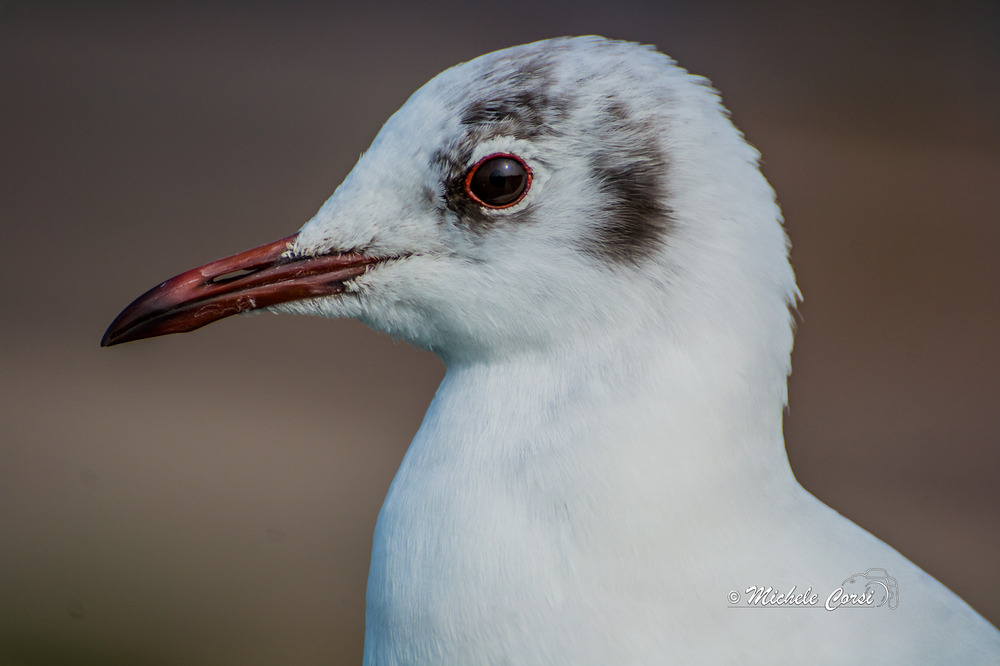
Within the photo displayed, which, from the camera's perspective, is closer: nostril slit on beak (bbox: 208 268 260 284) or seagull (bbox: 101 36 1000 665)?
seagull (bbox: 101 36 1000 665)

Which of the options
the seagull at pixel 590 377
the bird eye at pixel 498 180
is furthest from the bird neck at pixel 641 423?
the bird eye at pixel 498 180

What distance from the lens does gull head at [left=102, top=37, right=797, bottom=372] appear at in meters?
0.71

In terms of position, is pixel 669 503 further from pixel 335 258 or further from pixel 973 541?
pixel 973 541

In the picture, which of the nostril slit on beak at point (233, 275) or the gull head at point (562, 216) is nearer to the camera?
the gull head at point (562, 216)

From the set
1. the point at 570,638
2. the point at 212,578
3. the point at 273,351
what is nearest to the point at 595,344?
the point at 570,638

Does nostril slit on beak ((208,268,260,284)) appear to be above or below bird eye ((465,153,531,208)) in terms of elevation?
below

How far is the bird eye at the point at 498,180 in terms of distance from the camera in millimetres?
731

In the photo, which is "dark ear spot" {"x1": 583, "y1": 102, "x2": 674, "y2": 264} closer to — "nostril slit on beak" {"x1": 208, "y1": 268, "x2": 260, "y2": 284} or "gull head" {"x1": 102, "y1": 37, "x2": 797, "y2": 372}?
"gull head" {"x1": 102, "y1": 37, "x2": 797, "y2": 372}

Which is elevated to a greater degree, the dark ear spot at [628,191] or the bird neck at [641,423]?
the dark ear spot at [628,191]

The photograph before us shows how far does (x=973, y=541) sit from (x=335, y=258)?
2414mm

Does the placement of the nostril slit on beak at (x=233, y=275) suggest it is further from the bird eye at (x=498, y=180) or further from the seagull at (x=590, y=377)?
the bird eye at (x=498, y=180)

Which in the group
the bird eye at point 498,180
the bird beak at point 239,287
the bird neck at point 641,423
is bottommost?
the bird neck at point 641,423

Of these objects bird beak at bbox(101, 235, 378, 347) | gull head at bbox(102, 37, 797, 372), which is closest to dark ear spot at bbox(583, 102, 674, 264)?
gull head at bbox(102, 37, 797, 372)

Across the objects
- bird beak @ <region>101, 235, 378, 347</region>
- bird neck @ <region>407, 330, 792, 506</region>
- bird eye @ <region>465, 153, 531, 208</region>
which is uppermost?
bird eye @ <region>465, 153, 531, 208</region>
